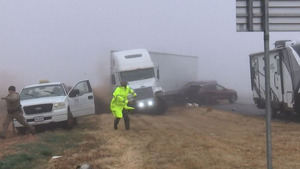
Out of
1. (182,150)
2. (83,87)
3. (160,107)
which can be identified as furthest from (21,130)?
(160,107)

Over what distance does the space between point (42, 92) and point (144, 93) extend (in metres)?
7.62

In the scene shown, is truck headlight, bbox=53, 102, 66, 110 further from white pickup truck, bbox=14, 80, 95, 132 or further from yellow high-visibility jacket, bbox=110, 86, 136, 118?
yellow high-visibility jacket, bbox=110, 86, 136, 118

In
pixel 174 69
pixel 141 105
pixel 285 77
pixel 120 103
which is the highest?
pixel 285 77

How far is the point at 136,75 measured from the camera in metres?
25.8

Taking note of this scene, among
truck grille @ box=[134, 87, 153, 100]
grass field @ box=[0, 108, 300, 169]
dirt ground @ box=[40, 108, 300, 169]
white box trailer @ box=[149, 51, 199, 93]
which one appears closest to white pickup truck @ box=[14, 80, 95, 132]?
grass field @ box=[0, 108, 300, 169]

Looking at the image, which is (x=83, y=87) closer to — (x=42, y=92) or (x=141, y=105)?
(x=42, y=92)

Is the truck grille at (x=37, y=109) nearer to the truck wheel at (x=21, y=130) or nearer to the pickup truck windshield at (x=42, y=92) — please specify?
the truck wheel at (x=21, y=130)

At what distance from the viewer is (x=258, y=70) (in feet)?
74.2

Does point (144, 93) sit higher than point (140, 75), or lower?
lower

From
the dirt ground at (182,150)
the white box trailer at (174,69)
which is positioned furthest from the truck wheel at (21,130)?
the white box trailer at (174,69)

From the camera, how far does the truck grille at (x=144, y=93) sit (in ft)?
83.5

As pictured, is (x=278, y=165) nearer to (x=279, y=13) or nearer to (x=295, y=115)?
(x=279, y=13)

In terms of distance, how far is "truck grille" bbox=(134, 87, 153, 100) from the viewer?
83.5 ft

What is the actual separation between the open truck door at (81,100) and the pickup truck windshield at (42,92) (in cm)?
40
